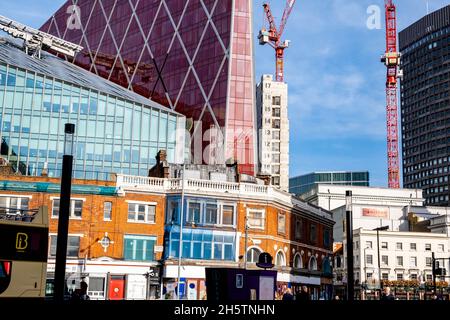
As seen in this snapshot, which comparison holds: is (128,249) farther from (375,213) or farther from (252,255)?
(375,213)

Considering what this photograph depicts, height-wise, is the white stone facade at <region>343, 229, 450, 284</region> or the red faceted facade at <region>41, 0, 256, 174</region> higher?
the red faceted facade at <region>41, 0, 256, 174</region>

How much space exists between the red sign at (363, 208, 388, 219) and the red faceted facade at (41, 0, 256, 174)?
33304 mm

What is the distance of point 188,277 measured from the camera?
5678 centimetres

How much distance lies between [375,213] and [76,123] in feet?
231

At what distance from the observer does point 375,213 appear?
4875 inches

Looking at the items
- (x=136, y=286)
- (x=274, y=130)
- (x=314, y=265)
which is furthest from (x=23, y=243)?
(x=274, y=130)

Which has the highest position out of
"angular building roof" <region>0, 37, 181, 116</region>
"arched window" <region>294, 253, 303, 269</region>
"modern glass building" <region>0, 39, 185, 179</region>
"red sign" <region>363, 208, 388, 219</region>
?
"angular building roof" <region>0, 37, 181, 116</region>

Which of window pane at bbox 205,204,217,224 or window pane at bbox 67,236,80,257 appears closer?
window pane at bbox 67,236,80,257

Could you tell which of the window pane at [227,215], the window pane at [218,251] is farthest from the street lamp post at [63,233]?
the window pane at [227,215]

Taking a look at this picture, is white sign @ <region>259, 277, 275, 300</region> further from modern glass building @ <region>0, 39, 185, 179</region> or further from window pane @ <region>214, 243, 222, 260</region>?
modern glass building @ <region>0, 39, 185, 179</region>

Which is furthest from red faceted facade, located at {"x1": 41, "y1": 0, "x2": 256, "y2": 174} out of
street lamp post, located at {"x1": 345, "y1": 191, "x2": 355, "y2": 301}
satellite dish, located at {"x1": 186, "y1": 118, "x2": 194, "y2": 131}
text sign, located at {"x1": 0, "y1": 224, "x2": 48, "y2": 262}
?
text sign, located at {"x1": 0, "y1": 224, "x2": 48, "y2": 262}

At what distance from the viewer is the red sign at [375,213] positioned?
123 metres

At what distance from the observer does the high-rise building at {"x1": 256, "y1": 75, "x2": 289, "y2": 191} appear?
16562 centimetres

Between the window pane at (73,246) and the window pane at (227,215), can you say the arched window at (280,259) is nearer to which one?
the window pane at (227,215)
